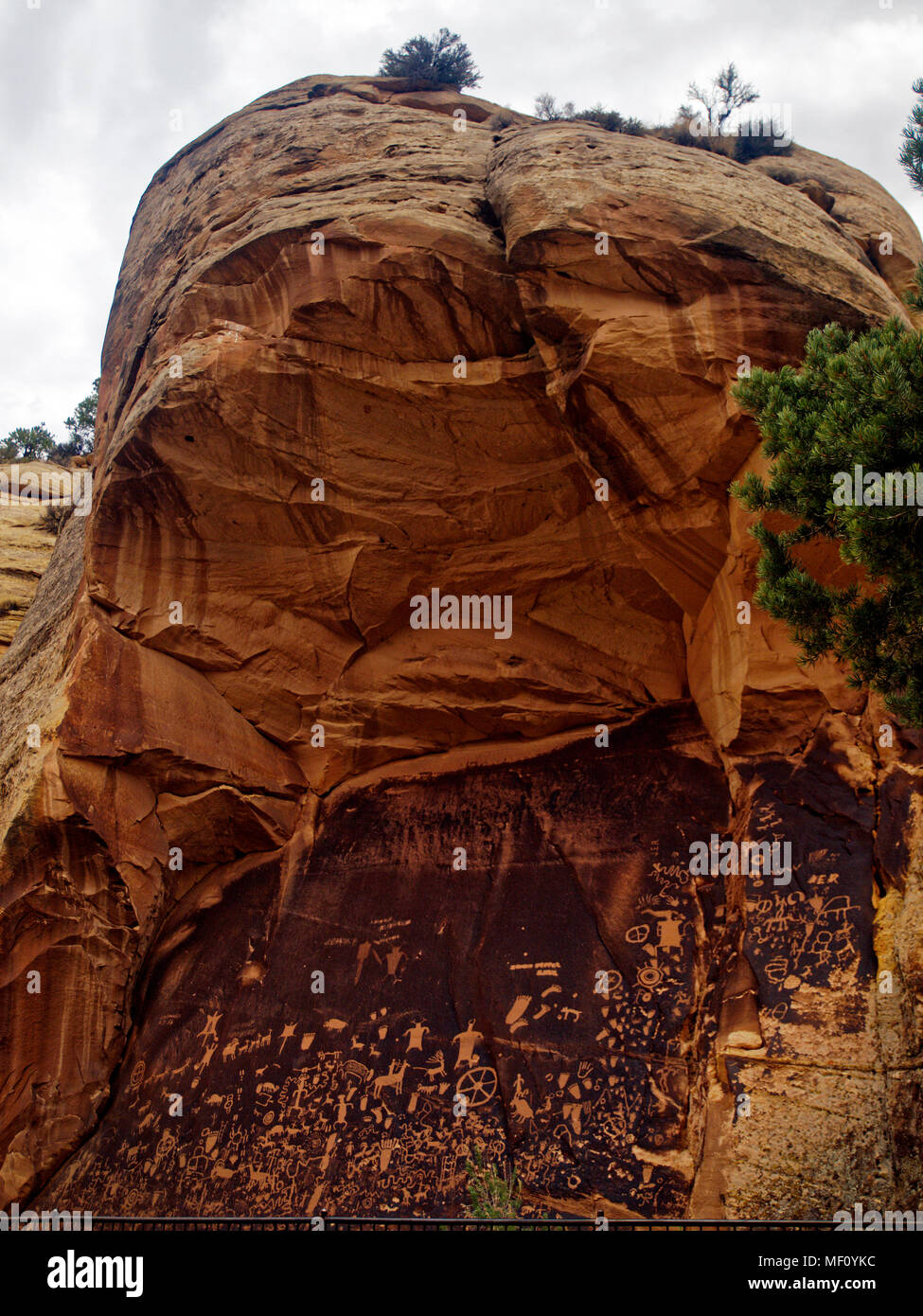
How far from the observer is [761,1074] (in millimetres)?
7148

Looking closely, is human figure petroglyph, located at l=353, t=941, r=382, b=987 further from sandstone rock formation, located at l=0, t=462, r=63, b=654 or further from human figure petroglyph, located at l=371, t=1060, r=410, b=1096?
sandstone rock formation, located at l=0, t=462, r=63, b=654

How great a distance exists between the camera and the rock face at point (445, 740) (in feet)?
25.5

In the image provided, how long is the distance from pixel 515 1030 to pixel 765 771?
322 cm

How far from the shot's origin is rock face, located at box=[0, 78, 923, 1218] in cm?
778

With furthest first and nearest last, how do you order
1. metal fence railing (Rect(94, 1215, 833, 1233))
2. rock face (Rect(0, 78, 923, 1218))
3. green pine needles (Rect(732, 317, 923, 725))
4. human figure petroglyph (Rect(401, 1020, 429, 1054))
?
human figure petroglyph (Rect(401, 1020, 429, 1054)) → rock face (Rect(0, 78, 923, 1218)) → green pine needles (Rect(732, 317, 923, 725)) → metal fence railing (Rect(94, 1215, 833, 1233))

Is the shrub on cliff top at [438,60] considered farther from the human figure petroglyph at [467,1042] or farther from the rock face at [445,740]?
the human figure petroglyph at [467,1042]

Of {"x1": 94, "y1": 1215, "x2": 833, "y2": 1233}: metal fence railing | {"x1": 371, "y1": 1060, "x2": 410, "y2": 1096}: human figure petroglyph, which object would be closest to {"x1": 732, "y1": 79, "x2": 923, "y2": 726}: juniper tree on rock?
{"x1": 94, "y1": 1215, "x2": 833, "y2": 1233}: metal fence railing

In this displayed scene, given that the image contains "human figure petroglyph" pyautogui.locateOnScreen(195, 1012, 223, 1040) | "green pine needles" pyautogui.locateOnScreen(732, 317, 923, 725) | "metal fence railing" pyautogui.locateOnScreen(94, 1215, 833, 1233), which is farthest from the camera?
"human figure petroglyph" pyautogui.locateOnScreen(195, 1012, 223, 1040)

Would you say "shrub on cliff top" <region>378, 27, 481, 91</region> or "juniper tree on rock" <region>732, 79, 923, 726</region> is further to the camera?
"shrub on cliff top" <region>378, 27, 481, 91</region>

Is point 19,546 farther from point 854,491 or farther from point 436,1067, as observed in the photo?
point 854,491

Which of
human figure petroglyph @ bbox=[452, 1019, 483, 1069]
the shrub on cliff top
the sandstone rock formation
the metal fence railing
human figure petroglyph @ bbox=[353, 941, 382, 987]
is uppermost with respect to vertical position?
the shrub on cliff top

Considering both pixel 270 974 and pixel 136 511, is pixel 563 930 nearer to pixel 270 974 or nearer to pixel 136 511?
pixel 270 974
